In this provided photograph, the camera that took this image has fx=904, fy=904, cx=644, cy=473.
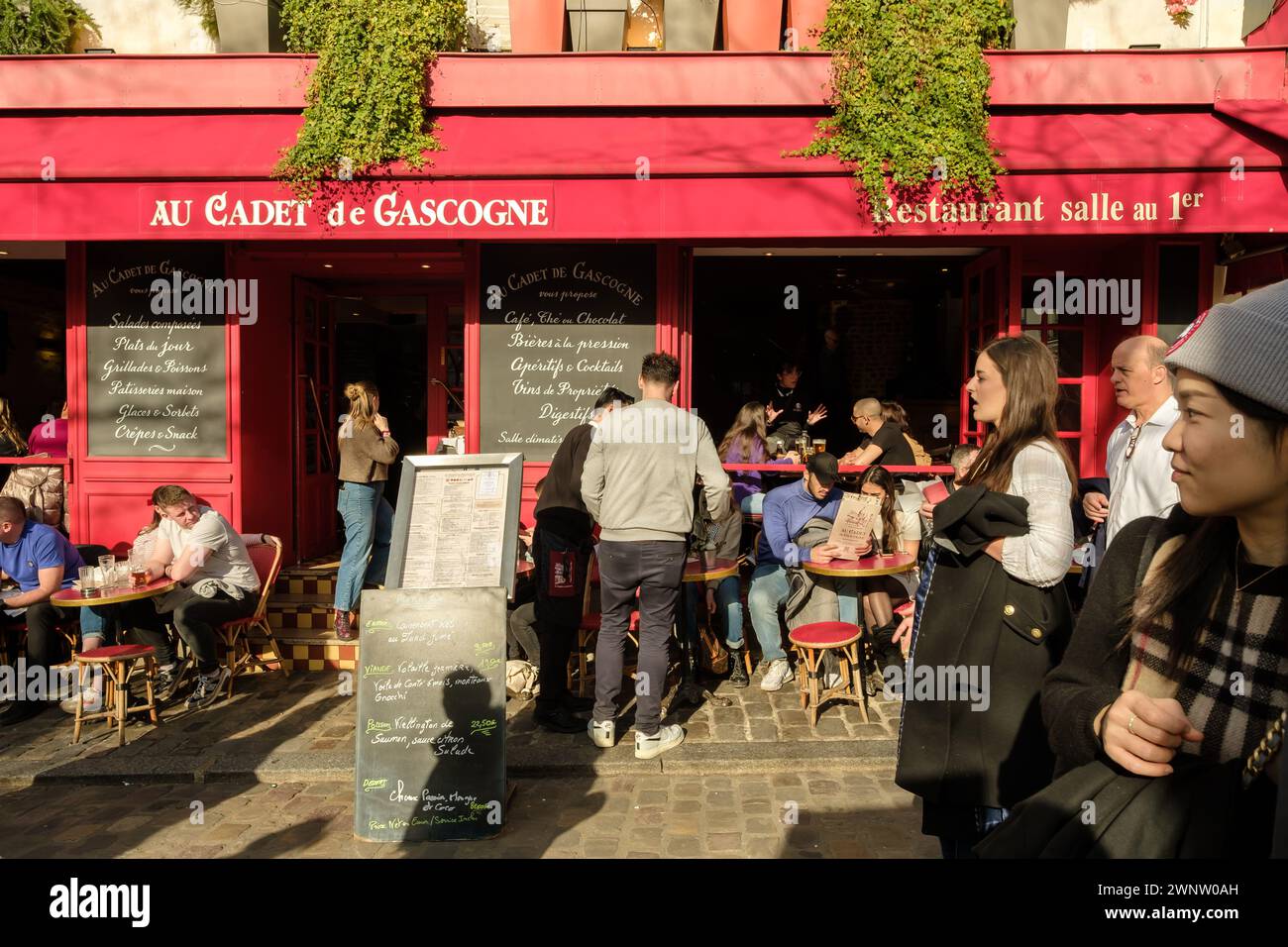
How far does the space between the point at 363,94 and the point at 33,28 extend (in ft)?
10.2

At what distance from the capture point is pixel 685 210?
6.77 metres

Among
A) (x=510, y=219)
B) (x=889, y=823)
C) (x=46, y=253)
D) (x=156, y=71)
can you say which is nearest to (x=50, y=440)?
(x=46, y=253)

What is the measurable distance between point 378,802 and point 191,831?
0.99m

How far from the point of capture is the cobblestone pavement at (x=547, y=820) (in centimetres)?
423

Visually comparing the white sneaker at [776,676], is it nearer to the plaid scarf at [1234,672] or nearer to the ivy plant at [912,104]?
the ivy plant at [912,104]

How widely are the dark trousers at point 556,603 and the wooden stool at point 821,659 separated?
1.48m

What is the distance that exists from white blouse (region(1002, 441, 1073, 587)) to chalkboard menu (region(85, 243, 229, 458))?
6672mm

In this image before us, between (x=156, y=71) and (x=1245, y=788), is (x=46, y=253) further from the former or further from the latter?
(x=1245, y=788)

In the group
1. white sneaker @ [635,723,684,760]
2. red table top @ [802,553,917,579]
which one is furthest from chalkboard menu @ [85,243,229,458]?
red table top @ [802,553,917,579]

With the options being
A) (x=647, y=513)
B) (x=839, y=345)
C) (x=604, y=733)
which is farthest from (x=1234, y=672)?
(x=839, y=345)

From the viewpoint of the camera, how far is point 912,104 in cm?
668

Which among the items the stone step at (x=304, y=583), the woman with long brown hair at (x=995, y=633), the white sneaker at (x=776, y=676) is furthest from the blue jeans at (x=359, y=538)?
the woman with long brown hair at (x=995, y=633)

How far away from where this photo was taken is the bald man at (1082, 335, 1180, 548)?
372cm

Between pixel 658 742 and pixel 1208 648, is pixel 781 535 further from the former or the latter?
pixel 1208 648
